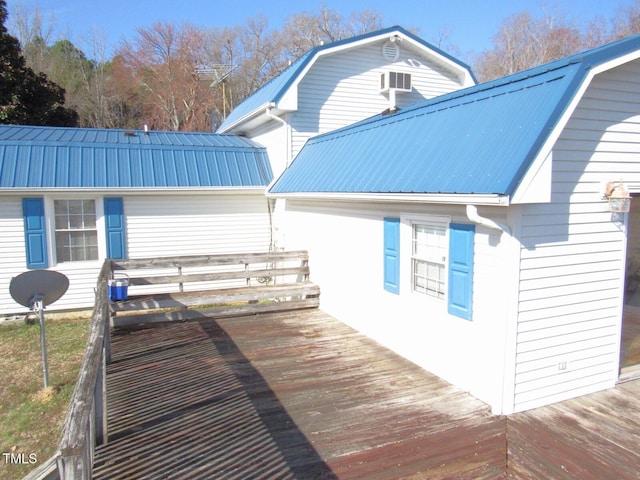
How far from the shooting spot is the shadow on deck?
13.0 feet

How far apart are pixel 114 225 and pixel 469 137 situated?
8.11 metres

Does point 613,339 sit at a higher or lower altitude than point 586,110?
lower

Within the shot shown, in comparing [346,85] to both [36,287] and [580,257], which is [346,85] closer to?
[580,257]

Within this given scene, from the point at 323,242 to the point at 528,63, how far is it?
2625 centimetres

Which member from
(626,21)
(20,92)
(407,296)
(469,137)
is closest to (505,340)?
(407,296)

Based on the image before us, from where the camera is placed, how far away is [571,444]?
4.25 meters

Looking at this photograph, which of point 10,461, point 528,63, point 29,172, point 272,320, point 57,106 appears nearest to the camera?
point 10,461

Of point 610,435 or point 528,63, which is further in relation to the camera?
point 528,63

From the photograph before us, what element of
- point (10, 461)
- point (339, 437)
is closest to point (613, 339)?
point (339, 437)

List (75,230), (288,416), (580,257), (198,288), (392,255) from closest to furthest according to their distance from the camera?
(288,416) → (580,257) → (392,255) → (75,230) → (198,288)

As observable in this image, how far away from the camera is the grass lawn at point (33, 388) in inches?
214

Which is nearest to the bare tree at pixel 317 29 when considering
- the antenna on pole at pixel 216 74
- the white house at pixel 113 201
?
the antenna on pole at pixel 216 74

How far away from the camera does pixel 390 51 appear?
1176 centimetres

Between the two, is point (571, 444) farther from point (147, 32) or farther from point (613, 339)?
point (147, 32)
